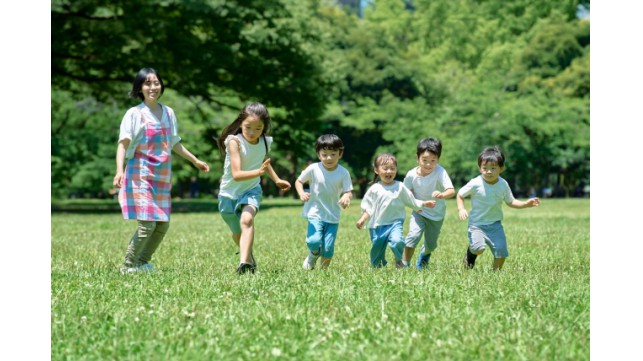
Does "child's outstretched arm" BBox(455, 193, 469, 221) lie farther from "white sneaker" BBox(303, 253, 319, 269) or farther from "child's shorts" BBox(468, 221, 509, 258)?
"white sneaker" BBox(303, 253, 319, 269)

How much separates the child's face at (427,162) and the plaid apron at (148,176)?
2.81 metres

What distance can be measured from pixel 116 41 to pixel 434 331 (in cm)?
2257

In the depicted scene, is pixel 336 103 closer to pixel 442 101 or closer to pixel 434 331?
pixel 442 101

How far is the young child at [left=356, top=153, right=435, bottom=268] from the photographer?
863cm

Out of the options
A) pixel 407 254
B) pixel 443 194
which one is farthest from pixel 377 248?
pixel 443 194

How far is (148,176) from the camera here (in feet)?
26.1

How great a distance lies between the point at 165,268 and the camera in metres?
8.84

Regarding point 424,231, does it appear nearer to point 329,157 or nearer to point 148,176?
point 329,157

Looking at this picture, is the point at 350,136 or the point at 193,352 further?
the point at 350,136

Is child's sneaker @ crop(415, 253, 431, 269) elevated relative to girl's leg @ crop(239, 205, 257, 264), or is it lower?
lower

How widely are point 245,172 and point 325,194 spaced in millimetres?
1033

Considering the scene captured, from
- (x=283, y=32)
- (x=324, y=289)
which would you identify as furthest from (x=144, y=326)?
(x=283, y=32)

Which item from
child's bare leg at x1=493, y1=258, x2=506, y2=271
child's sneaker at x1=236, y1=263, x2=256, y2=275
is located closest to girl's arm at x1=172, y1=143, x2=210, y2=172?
child's sneaker at x1=236, y1=263, x2=256, y2=275

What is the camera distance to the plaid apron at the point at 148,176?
7906mm
